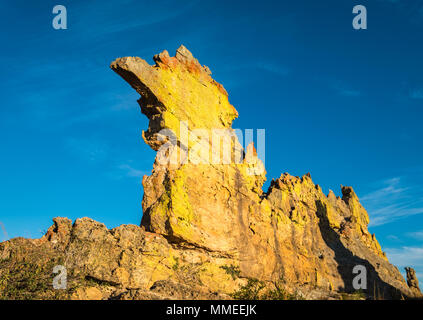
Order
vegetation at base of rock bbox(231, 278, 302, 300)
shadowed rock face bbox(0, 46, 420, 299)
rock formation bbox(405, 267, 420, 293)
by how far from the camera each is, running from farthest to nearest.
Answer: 1. rock formation bbox(405, 267, 420, 293)
2. vegetation at base of rock bbox(231, 278, 302, 300)
3. shadowed rock face bbox(0, 46, 420, 299)

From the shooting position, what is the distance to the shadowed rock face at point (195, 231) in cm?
2020

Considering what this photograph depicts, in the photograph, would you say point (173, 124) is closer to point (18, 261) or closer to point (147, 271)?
point (147, 271)

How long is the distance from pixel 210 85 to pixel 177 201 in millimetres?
11049

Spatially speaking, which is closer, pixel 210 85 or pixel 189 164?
pixel 189 164

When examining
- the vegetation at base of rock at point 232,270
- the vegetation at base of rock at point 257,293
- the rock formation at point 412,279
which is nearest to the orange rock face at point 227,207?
the vegetation at base of rock at point 232,270

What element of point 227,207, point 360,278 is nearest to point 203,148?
point 227,207

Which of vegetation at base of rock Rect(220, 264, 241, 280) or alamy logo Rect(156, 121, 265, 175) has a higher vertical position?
alamy logo Rect(156, 121, 265, 175)

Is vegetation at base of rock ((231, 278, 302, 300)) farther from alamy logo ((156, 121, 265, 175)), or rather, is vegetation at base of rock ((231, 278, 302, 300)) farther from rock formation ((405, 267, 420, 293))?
rock formation ((405, 267, 420, 293))

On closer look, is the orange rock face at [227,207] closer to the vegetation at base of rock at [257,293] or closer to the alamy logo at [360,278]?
the alamy logo at [360,278]

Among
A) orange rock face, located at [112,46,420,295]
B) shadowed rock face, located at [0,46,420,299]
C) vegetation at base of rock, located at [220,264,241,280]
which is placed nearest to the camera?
shadowed rock face, located at [0,46,420,299]

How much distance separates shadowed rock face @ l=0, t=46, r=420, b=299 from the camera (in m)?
20.2

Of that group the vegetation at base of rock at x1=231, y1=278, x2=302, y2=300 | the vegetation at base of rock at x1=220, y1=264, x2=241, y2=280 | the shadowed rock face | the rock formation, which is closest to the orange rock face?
the shadowed rock face
